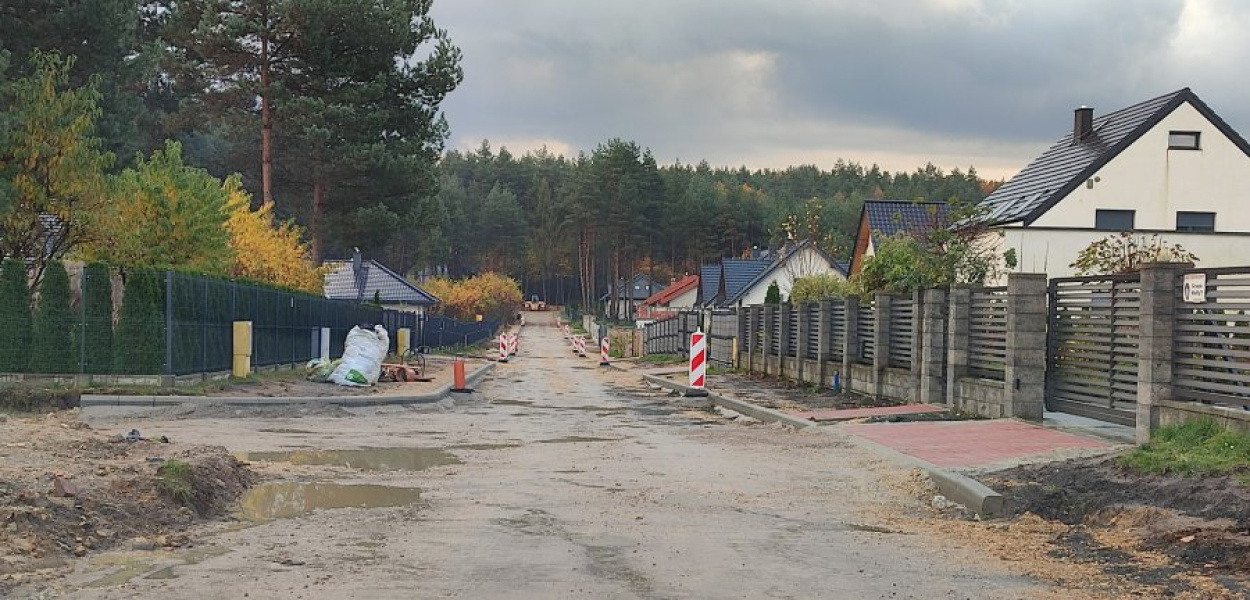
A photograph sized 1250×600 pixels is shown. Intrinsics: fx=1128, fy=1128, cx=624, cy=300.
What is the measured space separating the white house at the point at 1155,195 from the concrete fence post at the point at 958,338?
56.0ft

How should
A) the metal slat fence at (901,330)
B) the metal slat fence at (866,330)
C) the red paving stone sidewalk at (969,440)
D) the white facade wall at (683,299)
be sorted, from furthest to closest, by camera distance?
the white facade wall at (683,299) → the metal slat fence at (866,330) → the metal slat fence at (901,330) → the red paving stone sidewalk at (969,440)

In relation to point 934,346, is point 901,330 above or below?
above

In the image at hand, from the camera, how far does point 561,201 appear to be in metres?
128

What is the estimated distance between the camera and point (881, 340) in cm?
2188

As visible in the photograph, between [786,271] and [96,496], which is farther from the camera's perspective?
[786,271]

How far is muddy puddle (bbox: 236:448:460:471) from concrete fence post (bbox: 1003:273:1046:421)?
24.7 ft

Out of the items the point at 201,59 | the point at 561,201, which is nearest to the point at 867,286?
the point at 201,59

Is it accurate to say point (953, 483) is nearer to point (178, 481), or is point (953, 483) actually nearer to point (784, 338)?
point (178, 481)

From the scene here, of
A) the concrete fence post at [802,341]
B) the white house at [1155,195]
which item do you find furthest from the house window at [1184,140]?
the concrete fence post at [802,341]

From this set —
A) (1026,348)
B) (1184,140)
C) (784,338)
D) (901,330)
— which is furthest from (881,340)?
(1184,140)

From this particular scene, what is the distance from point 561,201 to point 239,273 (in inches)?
3662

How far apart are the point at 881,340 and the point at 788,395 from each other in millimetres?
3681

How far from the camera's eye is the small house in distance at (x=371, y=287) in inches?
2589

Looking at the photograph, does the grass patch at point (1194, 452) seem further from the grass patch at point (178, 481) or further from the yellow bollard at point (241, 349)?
the yellow bollard at point (241, 349)
